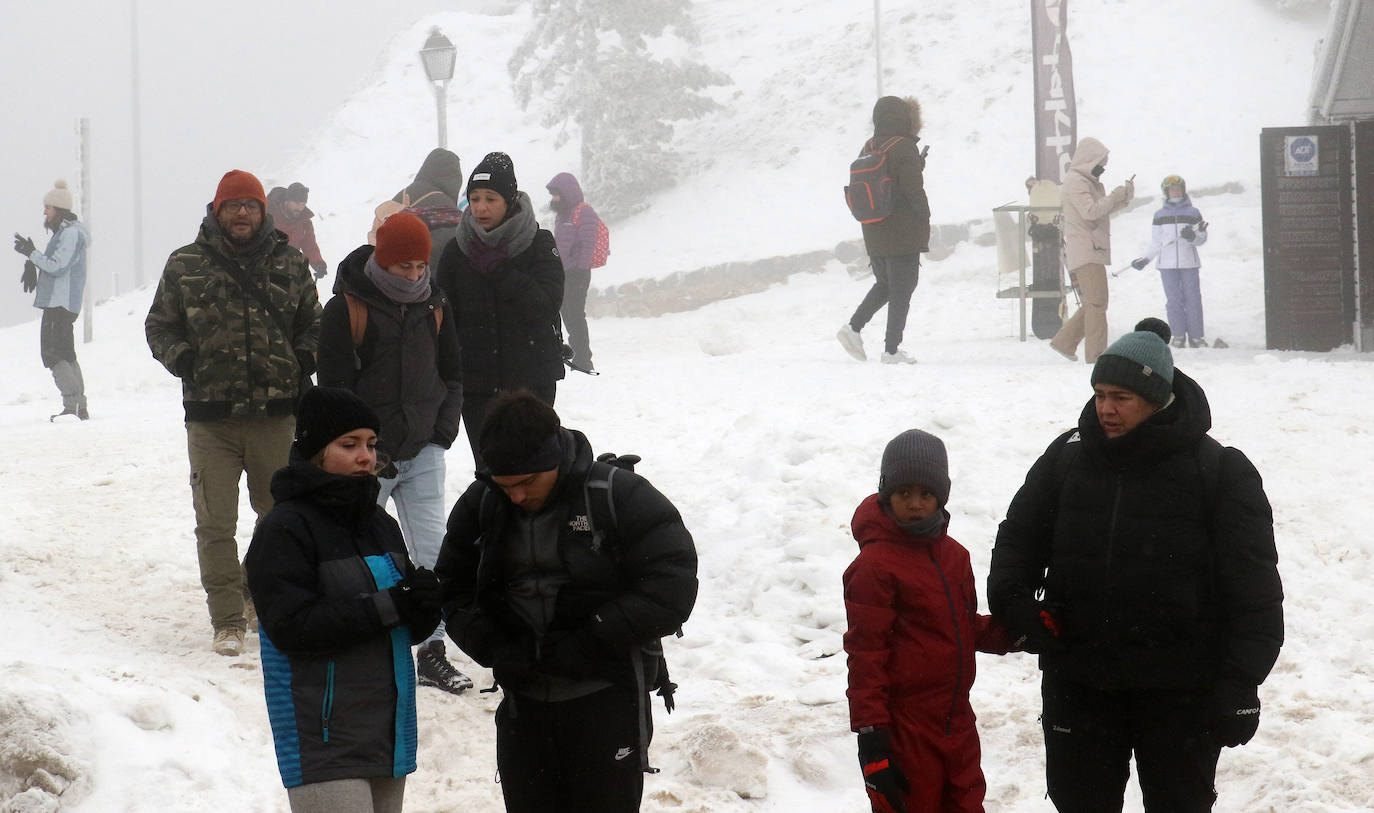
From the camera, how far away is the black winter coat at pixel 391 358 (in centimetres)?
548

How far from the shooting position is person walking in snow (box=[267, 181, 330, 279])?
13.5 meters

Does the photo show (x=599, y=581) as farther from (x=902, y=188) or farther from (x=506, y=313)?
(x=902, y=188)

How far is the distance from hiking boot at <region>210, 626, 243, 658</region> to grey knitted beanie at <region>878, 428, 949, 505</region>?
3589mm

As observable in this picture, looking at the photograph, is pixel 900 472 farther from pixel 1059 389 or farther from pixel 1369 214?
pixel 1369 214

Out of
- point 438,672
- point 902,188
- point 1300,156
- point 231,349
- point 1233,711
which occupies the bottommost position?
point 438,672

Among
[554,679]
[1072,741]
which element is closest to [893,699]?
[1072,741]

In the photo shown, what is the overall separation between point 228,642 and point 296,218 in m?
8.33

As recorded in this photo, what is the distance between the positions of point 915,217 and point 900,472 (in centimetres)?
754

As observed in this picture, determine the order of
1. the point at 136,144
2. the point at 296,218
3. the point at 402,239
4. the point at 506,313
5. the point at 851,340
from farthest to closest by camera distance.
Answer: the point at 136,144 < the point at 296,218 < the point at 851,340 < the point at 506,313 < the point at 402,239

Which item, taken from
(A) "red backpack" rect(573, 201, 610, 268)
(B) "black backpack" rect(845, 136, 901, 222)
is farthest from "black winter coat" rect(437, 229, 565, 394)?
(A) "red backpack" rect(573, 201, 610, 268)

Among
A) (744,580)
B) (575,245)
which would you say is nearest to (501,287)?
(744,580)

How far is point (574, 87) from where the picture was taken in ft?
95.6

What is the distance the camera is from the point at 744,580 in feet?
25.2

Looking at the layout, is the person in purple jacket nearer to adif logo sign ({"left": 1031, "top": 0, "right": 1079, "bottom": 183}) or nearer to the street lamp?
the street lamp
